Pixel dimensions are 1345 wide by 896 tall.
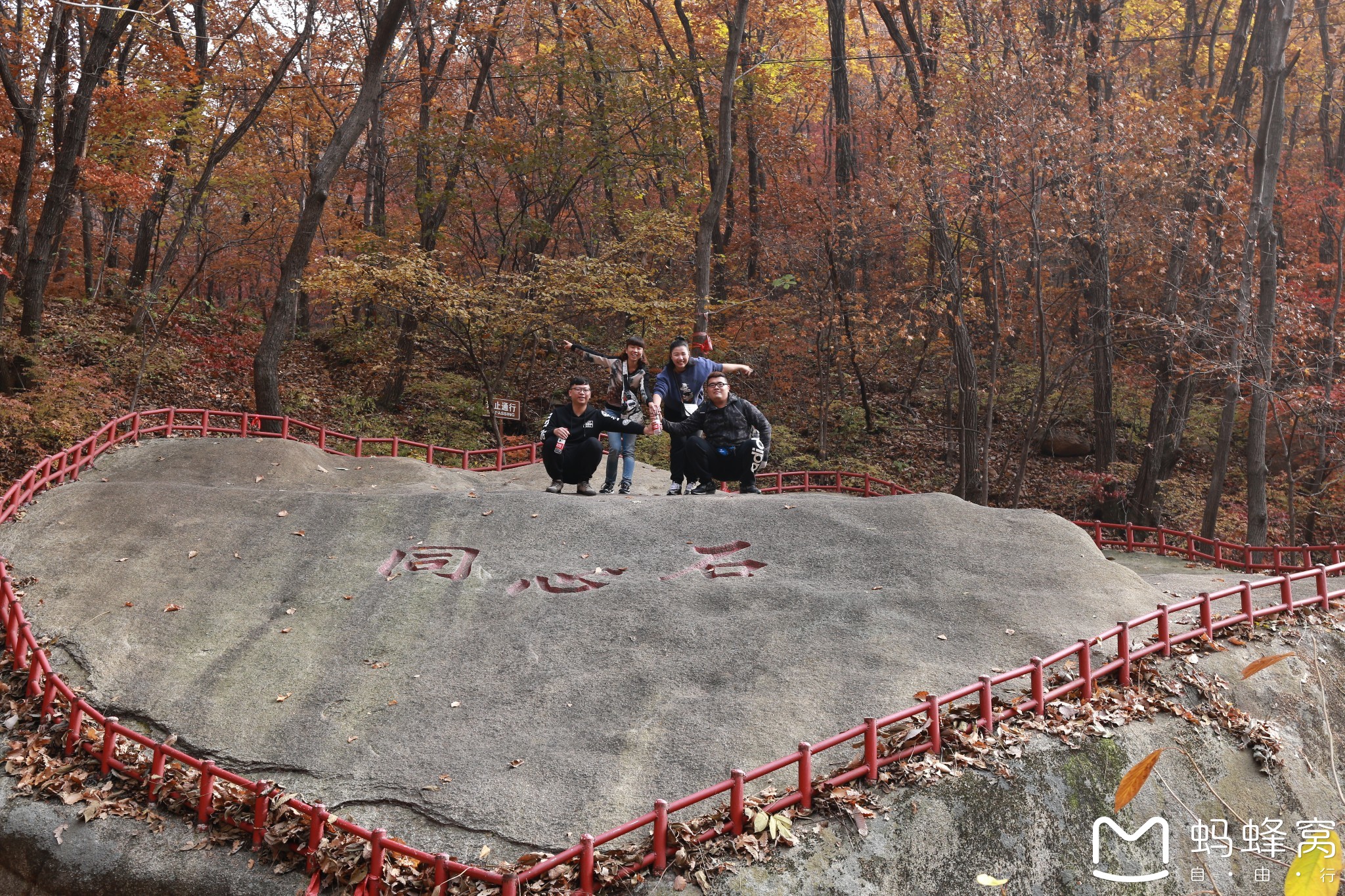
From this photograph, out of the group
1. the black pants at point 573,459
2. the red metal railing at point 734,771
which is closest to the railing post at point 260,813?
the red metal railing at point 734,771

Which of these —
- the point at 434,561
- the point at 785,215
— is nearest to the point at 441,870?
the point at 434,561

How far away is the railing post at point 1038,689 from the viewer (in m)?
5.04

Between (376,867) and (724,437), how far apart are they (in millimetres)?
6450

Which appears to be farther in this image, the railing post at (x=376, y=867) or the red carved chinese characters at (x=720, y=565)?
the red carved chinese characters at (x=720, y=565)

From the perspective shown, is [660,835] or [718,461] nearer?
[660,835]

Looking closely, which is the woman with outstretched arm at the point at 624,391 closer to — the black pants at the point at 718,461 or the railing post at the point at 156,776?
the black pants at the point at 718,461

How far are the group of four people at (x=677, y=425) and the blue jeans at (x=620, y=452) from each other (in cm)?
18

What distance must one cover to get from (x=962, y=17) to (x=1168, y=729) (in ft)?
43.1

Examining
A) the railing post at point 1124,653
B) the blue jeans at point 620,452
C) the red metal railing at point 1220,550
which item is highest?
the blue jeans at point 620,452

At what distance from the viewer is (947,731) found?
16.2 feet

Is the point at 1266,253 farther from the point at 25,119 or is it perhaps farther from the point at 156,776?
the point at 25,119

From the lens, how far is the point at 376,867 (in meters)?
4.06

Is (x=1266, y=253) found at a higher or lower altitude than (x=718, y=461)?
higher

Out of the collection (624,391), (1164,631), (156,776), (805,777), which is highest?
(624,391)
